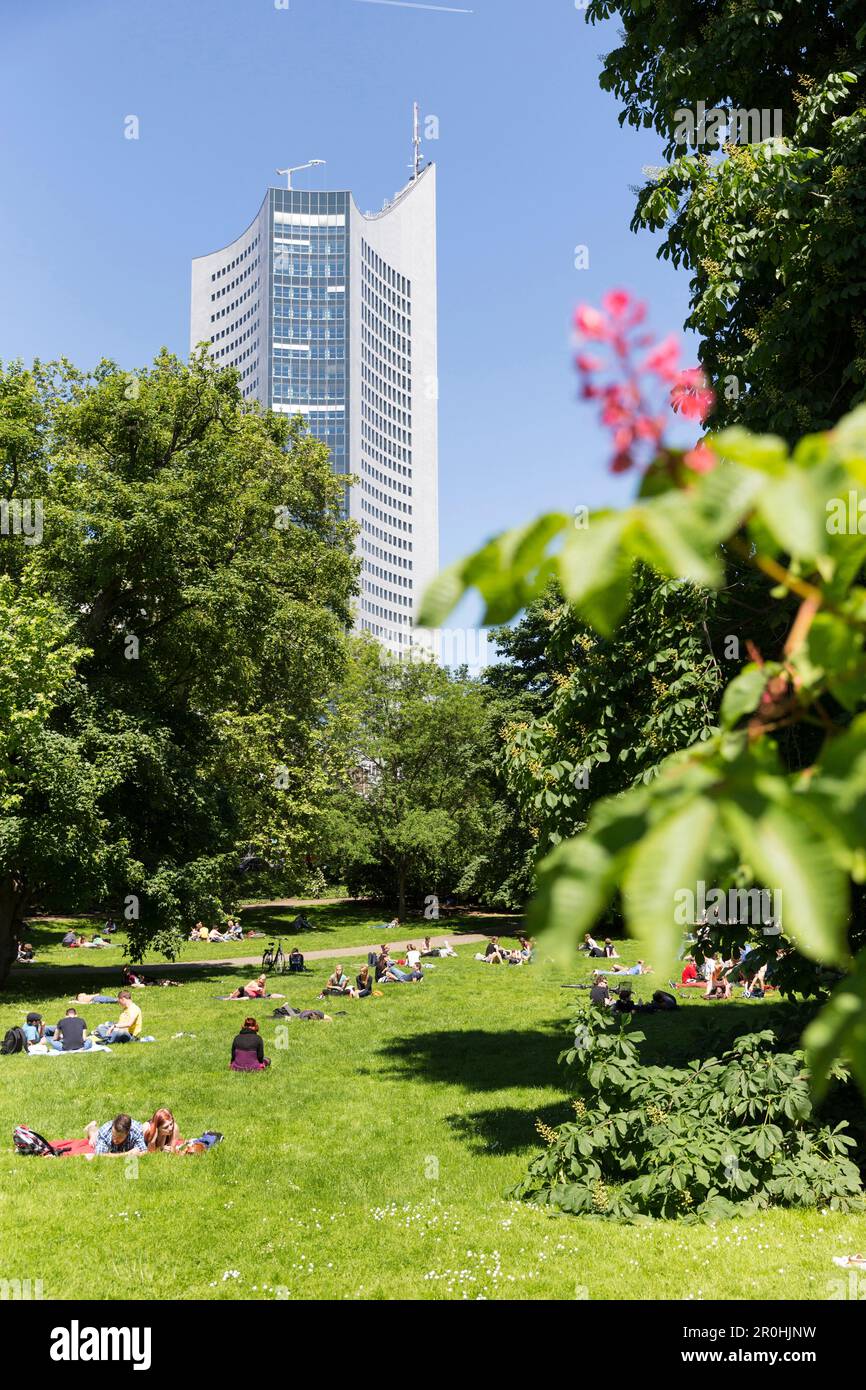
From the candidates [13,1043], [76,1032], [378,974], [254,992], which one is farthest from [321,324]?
[13,1043]

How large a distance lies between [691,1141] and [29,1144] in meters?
7.80

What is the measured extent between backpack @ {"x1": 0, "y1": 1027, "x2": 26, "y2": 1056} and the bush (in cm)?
1200

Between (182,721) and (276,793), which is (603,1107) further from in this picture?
(276,793)

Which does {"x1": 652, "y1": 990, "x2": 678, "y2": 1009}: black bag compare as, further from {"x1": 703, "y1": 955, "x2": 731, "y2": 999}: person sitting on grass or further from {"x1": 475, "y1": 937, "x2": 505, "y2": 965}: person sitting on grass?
{"x1": 475, "y1": 937, "x2": 505, "y2": 965}: person sitting on grass

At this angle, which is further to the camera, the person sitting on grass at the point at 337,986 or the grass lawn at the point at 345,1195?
the person sitting on grass at the point at 337,986

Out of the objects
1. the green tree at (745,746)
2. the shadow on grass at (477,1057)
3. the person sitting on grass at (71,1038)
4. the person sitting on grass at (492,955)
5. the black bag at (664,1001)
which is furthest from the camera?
the person sitting on grass at (492,955)

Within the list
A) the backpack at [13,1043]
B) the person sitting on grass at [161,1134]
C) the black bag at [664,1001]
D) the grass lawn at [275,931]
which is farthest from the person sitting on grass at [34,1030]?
the black bag at [664,1001]

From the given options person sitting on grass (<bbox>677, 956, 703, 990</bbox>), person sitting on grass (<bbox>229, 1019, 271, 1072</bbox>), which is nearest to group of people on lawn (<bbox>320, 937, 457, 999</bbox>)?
person sitting on grass (<bbox>677, 956, 703, 990</bbox>)

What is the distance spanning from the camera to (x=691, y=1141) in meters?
10.4

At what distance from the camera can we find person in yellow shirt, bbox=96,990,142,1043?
20.2m

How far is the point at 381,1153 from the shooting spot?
1249 cm

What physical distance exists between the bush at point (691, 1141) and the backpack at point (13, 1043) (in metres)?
12.0

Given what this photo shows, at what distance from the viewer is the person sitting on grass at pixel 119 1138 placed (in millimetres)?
12867

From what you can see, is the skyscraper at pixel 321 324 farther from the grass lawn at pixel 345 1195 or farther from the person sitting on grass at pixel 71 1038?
the grass lawn at pixel 345 1195
